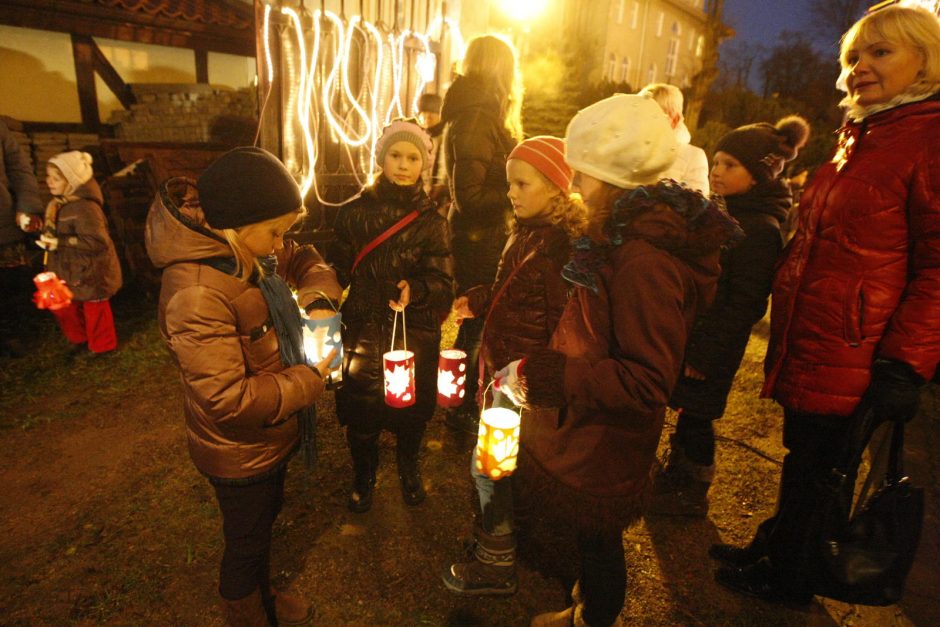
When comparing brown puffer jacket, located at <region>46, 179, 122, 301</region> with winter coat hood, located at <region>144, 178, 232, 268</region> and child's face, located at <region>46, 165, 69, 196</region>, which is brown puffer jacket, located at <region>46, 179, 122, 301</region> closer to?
child's face, located at <region>46, 165, 69, 196</region>

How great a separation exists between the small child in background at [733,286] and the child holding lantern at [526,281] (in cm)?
123

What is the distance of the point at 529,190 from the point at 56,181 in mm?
4814

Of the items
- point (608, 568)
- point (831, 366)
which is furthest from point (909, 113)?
point (608, 568)

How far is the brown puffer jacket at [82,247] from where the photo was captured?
491 centimetres

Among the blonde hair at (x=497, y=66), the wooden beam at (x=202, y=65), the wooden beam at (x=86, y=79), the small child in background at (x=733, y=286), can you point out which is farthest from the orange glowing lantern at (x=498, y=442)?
the wooden beam at (x=202, y=65)

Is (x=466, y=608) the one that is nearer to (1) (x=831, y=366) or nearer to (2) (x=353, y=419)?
(2) (x=353, y=419)

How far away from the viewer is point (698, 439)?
3434mm

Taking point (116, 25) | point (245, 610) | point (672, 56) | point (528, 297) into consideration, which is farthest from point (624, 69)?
point (245, 610)

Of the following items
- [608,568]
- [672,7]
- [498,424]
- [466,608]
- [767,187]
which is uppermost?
[672,7]

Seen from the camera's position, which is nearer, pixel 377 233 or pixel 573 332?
pixel 573 332

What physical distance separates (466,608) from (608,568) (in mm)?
991

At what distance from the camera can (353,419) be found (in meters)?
3.05

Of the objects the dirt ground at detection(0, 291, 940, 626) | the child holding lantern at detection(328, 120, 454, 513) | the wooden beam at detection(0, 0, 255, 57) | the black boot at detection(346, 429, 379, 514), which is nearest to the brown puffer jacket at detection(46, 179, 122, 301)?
the dirt ground at detection(0, 291, 940, 626)

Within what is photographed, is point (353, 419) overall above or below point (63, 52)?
below
